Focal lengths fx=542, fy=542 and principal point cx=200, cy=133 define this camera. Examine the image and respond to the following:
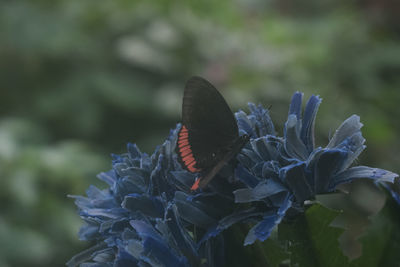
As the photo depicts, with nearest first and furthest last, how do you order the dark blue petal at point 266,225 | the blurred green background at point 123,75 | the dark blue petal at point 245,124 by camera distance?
the dark blue petal at point 266,225
the dark blue petal at point 245,124
the blurred green background at point 123,75

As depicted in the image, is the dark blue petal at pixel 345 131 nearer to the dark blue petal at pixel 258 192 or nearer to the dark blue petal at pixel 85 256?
the dark blue petal at pixel 258 192

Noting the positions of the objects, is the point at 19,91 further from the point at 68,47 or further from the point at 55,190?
the point at 55,190

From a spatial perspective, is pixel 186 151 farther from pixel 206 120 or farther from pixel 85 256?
pixel 85 256

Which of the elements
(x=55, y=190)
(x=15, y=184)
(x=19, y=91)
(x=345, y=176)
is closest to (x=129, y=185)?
(x=345, y=176)

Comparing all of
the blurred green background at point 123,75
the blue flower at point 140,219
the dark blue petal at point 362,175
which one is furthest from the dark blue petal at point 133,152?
the blurred green background at point 123,75

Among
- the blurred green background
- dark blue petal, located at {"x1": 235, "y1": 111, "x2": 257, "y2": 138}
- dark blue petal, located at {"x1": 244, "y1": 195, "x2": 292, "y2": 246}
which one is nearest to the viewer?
dark blue petal, located at {"x1": 244, "y1": 195, "x2": 292, "y2": 246}

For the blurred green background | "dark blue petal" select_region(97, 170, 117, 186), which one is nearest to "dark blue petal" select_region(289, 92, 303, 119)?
"dark blue petal" select_region(97, 170, 117, 186)

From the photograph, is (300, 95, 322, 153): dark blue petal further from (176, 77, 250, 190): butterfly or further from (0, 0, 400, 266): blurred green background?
(0, 0, 400, 266): blurred green background

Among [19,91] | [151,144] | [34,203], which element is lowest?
[34,203]
